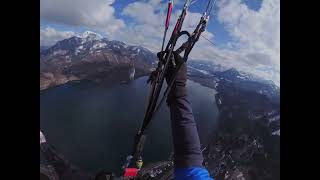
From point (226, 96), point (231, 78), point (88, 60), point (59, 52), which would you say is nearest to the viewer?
point (226, 96)

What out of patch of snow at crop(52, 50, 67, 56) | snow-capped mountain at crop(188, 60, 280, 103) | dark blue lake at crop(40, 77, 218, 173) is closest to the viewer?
dark blue lake at crop(40, 77, 218, 173)

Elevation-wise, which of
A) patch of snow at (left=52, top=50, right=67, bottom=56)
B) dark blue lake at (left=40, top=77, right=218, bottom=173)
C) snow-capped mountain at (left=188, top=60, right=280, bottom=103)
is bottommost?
dark blue lake at (left=40, top=77, right=218, bottom=173)

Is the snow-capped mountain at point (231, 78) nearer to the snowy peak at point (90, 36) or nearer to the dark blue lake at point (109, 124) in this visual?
the dark blue lake at point (109, 124)

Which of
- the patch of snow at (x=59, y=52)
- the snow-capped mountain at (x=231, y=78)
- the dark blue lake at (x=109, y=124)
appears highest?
the patch of snow at (x=59, y=52)

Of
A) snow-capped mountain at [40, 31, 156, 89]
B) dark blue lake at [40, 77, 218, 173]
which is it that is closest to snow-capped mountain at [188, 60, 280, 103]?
dark blue lake at [40, 77, 218, 173]

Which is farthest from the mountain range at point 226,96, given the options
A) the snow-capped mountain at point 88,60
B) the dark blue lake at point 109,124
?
the dark blue lake at point 109,124

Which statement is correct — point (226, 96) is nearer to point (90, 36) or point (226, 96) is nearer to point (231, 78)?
point (231, 78)

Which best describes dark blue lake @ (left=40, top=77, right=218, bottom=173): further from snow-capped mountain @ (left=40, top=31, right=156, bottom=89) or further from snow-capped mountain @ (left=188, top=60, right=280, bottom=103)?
snow-capped mountain @ (left=40, top=31, right=156, bottom=89)

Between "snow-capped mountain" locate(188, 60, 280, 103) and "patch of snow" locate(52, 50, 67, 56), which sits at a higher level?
"patch of snow" locate(52, 50, 67, 56)

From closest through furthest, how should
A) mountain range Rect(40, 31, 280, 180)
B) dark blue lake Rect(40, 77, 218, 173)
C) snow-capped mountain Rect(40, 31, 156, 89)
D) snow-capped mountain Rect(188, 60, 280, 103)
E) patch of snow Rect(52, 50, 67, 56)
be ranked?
dark blue lake Rect(40, 77, 218, 173) < mountain range Rect(40, 31, 280, 180) < snow-capped mountain Rect(188, 60, 280, 103) < snow-capped mountain Rect(40, 31, 156, 89) < patch of snow Rect(52, 50, 67, 56)

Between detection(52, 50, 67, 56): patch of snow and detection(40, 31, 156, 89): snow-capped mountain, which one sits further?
detection(52, 50, 67, 56): patch of snow

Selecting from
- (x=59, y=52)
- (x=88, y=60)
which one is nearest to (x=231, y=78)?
(x=88, y=60)
